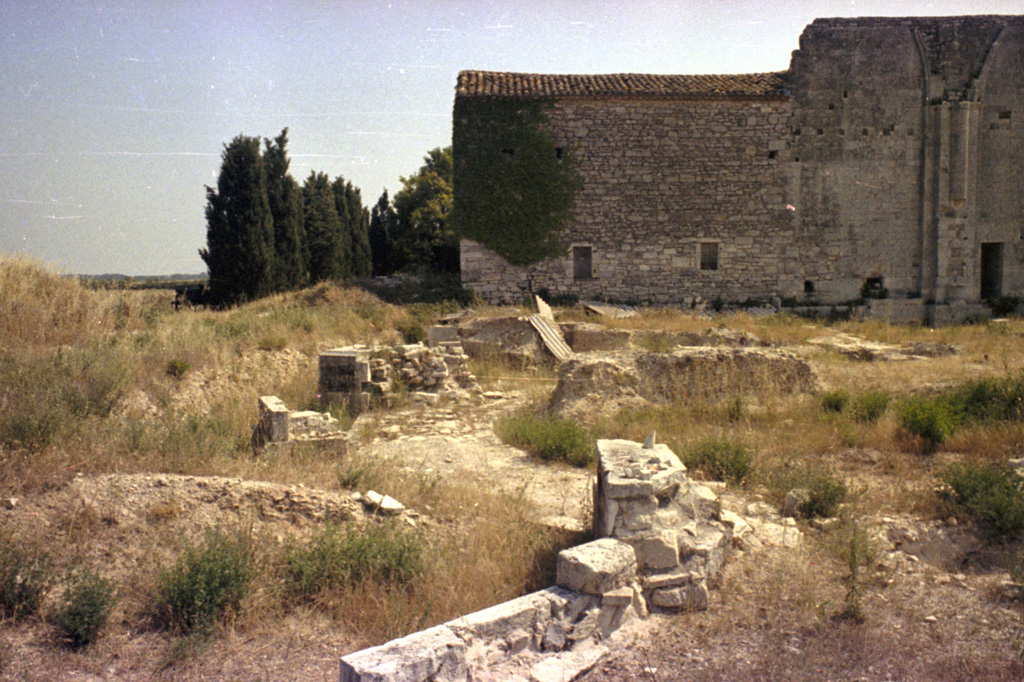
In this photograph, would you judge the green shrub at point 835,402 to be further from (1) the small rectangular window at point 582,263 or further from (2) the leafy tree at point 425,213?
(2) the leafy tree at point 425,213

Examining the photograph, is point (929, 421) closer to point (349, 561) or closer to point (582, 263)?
point (349, 561)

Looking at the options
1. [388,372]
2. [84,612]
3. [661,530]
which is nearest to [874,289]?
[388,372]

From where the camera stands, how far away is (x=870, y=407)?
8812 mm

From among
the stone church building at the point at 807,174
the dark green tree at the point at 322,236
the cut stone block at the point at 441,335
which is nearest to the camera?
the cut stone block at the point at 441,335

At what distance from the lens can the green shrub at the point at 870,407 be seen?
28.7 feet

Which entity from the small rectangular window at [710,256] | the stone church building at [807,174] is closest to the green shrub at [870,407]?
the stone church building at [807,174]

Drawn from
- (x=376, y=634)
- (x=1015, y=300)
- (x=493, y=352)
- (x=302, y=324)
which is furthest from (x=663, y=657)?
(x=1015, y=300)

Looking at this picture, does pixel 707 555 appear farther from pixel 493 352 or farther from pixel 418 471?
pixel 493 352

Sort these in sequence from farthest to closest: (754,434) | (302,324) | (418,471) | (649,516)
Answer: (302,324), (754,434), (418,471), (649,516)

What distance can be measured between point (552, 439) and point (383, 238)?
3271 cm

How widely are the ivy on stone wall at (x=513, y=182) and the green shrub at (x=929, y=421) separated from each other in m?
12.5

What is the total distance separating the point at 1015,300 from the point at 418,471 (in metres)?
20.3

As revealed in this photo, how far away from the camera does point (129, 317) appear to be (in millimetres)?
11695

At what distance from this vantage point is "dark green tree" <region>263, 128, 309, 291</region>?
1027 inches
